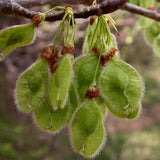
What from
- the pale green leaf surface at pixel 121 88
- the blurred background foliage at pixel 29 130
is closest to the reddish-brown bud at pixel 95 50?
the pale green leaf surface at pixel 121 88

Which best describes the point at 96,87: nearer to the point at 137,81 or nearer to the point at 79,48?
the point at 137,81

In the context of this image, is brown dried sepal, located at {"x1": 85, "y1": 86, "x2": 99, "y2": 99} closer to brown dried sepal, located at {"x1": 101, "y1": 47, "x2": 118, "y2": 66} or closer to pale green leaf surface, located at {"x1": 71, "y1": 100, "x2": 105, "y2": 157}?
pale green leaf surface, located at {"x1": 71, "y1": 100, "x2": 105, "y2": 157}

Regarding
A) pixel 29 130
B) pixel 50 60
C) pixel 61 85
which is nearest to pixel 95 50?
pixel 50 60

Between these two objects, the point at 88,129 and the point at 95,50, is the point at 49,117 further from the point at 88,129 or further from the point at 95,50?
the point at 95,50

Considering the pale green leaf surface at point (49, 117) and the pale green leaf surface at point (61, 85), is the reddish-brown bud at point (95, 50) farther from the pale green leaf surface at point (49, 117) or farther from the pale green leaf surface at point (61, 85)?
the pale green leaf surface at point (49, 117)

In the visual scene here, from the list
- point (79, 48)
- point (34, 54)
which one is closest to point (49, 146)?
point (34, 54)

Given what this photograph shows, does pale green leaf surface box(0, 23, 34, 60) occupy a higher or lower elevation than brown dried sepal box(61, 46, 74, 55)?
higher

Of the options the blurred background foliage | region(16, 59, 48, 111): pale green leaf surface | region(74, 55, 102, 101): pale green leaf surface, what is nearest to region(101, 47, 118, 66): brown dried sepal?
region(74, 55, 102, 101): pale green leaf surface

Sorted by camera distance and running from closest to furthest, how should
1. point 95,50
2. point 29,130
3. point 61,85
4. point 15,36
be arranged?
point 61,85
point 15,36
point 95,50
point 29,130

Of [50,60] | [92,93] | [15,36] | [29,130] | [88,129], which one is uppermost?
[15,36]

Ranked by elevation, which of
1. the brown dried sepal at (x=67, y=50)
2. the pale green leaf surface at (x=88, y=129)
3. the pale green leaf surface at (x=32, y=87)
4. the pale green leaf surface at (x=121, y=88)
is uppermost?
the brown dried sepal at (x=67, y=50)

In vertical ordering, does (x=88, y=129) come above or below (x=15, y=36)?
below
